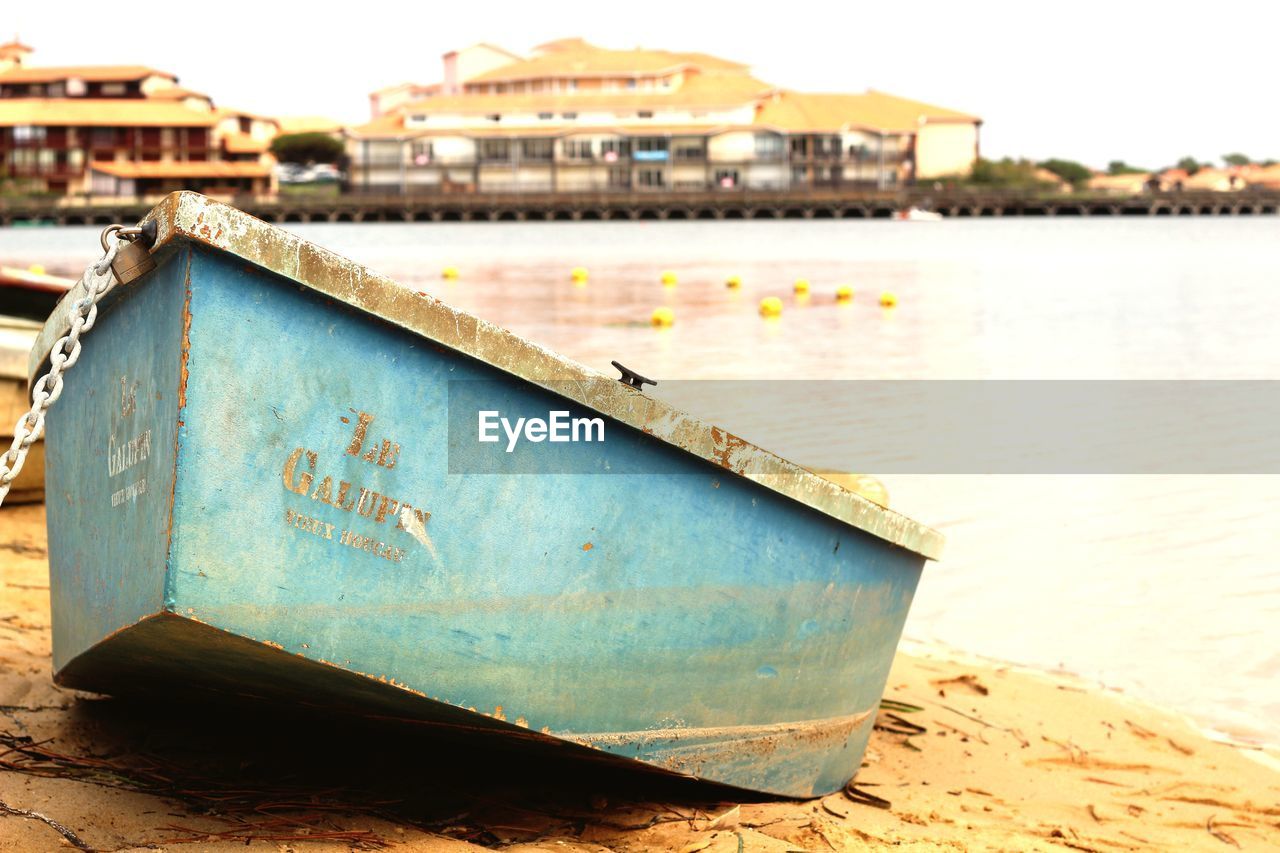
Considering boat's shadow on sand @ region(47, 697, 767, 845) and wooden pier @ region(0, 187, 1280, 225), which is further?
wooden pier @ region(0, 187, 1280, 225)

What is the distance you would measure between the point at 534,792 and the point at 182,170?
94.2 meters

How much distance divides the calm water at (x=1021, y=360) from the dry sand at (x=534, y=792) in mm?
940

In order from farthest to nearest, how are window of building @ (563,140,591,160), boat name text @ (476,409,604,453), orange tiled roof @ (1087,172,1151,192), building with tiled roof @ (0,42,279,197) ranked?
orange tiled roof @ (1087,172,1151,192) → window of building @ (563,140,591,160) → building with tiled roof @ (0,42,279,197) → boat name text @ (476,409,604,453)

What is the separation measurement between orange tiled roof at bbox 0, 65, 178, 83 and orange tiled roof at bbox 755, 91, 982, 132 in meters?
42.2

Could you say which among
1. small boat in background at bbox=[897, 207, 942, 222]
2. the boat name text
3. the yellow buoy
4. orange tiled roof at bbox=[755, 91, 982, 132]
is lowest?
the yellow buoy

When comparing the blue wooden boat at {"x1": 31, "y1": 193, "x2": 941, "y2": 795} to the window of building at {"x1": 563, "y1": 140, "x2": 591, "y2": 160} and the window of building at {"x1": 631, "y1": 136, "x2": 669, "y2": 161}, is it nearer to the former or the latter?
the window of building at {"x1": 631, "y1": 136, "x2": 669, "y2": 161}

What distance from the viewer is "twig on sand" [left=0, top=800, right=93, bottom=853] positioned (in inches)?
129

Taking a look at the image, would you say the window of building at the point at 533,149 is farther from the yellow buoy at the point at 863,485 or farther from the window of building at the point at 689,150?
the yellow buoy at the point at 863,485

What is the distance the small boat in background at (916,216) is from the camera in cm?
8712

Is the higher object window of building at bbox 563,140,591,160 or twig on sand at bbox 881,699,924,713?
window of building at bbox 563,140,591,160

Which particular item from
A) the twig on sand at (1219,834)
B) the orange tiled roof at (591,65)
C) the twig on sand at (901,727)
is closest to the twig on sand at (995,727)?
the twig on sand at (901,727)

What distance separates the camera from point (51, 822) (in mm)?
3352

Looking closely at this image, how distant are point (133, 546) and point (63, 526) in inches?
34.2

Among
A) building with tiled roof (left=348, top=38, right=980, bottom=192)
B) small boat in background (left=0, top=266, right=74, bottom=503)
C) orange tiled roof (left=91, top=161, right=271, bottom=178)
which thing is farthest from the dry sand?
orange tiled roof (left=91, top=161, right=271, bottom=178)
